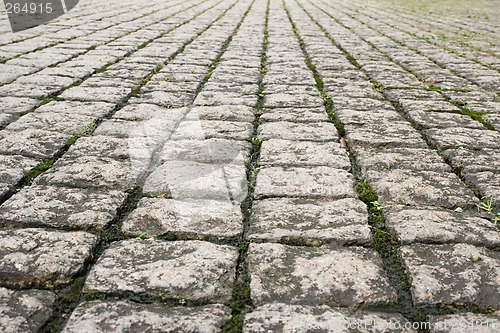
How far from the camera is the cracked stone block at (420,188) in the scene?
228 cm

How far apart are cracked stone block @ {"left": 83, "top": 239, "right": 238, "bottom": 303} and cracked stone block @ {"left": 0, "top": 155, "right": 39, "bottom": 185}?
872 millimetres

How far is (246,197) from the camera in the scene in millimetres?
2301

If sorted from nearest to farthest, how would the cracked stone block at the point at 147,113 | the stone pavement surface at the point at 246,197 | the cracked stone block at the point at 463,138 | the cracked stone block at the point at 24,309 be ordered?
the cracked stone block at the point at 24,309 → the stone pavement surface at the point at 246,197 → the cracked stone block at the point at 463,138 → the cracked stone block at the point at 147,113

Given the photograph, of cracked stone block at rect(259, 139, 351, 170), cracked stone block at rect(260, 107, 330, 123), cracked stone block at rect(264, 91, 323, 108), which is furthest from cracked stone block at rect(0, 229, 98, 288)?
cracked stone block at rect(264, 91, 323, 108)

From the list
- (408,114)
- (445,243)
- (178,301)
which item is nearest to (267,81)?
(408,114)

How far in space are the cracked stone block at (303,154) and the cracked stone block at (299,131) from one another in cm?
7

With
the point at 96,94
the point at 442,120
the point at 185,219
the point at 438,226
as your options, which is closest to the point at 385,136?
the point at 442,120

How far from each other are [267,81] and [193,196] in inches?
97.5

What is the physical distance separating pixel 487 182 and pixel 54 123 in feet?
9.01

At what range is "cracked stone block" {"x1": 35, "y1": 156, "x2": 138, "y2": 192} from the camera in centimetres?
235

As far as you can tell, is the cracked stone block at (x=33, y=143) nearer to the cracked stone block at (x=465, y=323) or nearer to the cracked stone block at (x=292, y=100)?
the cracked stone block at (x=292, y=100)

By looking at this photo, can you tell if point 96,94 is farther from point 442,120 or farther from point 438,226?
point 438,226

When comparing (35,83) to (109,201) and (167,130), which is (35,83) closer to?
(167,130)

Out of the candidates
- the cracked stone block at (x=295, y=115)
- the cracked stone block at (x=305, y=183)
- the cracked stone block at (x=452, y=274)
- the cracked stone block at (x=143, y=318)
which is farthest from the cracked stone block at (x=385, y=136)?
the cracked stone block at (x=143, y=318)
